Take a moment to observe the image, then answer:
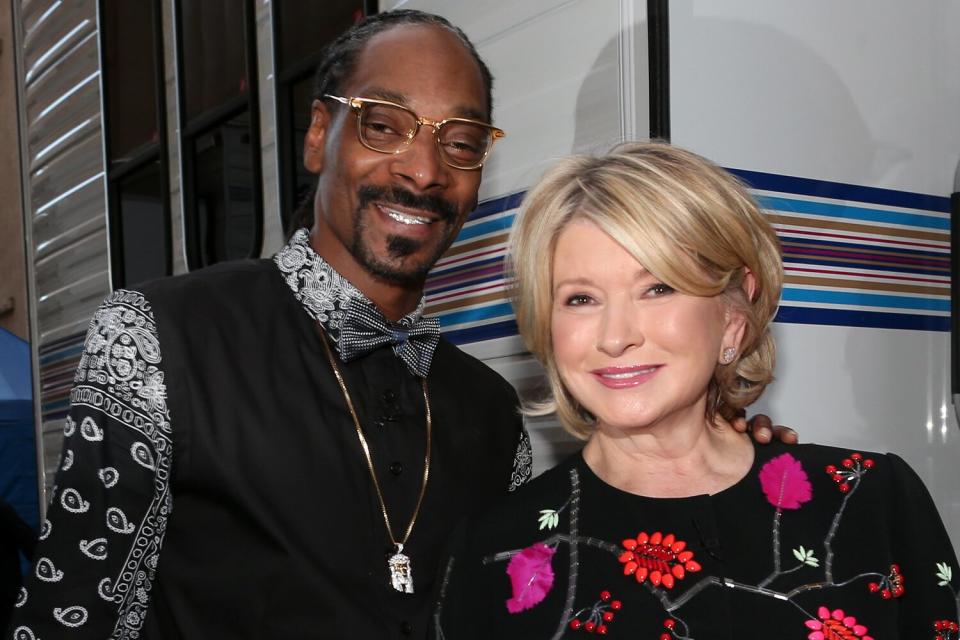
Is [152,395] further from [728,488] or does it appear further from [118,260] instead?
[118,260]

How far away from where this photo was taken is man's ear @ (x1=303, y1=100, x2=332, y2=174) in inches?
89.0

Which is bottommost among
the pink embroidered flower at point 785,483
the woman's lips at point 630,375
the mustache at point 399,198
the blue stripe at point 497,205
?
the pink embroidered flower at point 785,483

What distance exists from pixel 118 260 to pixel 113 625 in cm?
328

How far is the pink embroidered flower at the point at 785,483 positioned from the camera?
6.00 feet

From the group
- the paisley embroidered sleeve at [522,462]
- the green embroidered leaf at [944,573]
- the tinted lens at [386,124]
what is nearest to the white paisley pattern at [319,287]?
the tinted lens at [386,124]

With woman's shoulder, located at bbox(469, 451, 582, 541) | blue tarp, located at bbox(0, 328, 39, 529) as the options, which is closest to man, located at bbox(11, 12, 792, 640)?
woman's shoulder, located at bbox(469, 451, 582, 541)

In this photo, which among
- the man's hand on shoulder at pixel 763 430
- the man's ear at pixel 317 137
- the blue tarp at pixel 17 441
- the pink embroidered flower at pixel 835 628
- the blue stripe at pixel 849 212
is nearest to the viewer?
the pink embroidered flower at pixel 835 628

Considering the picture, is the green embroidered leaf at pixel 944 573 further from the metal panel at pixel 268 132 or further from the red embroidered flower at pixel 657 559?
the metal panel at pixel 268 132

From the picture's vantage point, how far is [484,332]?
264 cm

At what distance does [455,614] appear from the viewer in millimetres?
1838

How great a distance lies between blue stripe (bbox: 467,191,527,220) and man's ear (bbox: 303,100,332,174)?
41 centimetres

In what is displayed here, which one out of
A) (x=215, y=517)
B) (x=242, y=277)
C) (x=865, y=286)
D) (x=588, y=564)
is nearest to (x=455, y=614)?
(x=588, y=564)

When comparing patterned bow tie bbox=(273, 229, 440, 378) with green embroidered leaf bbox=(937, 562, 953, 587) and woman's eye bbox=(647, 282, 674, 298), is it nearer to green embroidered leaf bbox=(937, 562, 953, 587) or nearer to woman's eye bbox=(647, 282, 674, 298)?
woman's eye bbox=(647, 282, 674, 298)

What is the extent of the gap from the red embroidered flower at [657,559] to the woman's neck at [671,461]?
9 cm
